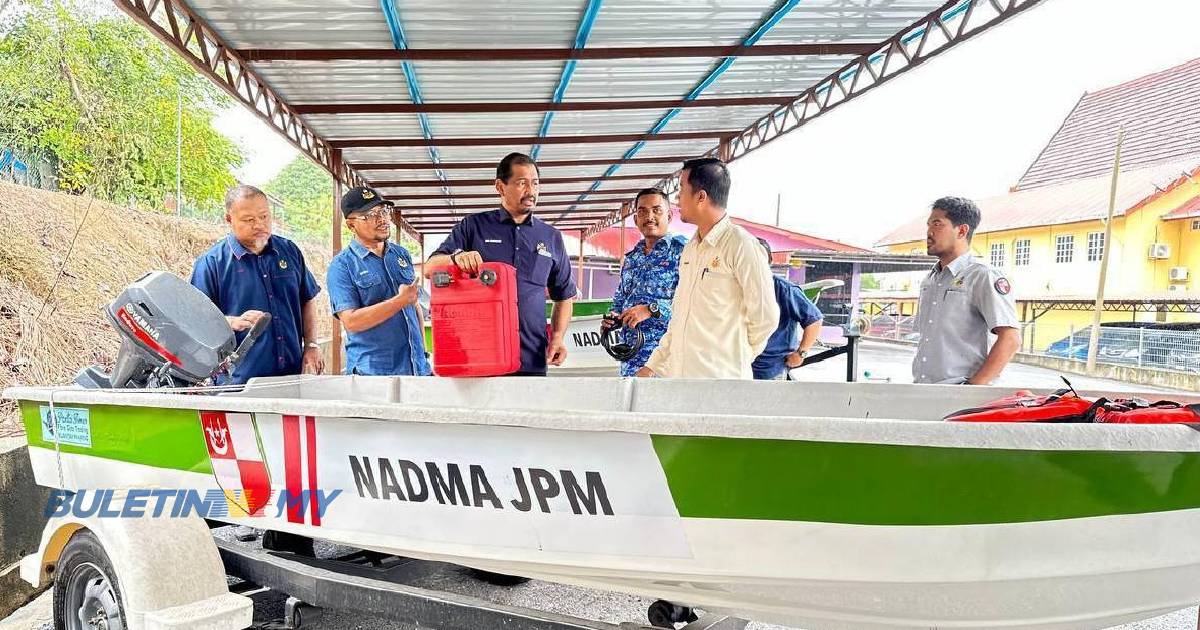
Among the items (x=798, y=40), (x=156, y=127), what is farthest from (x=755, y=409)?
(x=156, y=127)

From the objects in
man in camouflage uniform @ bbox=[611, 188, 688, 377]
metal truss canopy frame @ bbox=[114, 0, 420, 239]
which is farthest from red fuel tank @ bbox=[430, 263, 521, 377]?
metal truss canopy frame @ bbox=[114, 0, 420, 239]

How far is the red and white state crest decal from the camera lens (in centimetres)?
183

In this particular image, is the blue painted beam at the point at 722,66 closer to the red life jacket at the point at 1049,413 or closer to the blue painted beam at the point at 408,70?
the blue painted beam at the point at 408,70

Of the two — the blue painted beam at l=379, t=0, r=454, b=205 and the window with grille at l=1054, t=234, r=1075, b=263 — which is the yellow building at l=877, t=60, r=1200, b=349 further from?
the blue painted beam at l=379, t=0, r=454, b=205

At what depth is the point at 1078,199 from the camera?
21703 millimetres

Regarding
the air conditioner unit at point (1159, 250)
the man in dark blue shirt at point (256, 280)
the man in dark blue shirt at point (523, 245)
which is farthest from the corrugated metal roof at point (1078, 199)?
the man in dark blue shirt at point (256, 280)

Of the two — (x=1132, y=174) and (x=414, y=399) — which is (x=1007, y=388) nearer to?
(x=414, y=399)

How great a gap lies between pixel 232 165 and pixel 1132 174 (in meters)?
27.8

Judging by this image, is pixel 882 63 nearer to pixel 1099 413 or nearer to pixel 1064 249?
pixel 1099 413

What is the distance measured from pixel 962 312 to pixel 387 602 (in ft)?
7.60

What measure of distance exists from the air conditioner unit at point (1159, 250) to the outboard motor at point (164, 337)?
22007 millimetres

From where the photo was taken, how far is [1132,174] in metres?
21.6

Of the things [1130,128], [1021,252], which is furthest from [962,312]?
[1130,128]

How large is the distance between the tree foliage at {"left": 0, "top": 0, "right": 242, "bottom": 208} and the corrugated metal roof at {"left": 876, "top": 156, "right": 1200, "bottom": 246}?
20.0 m
